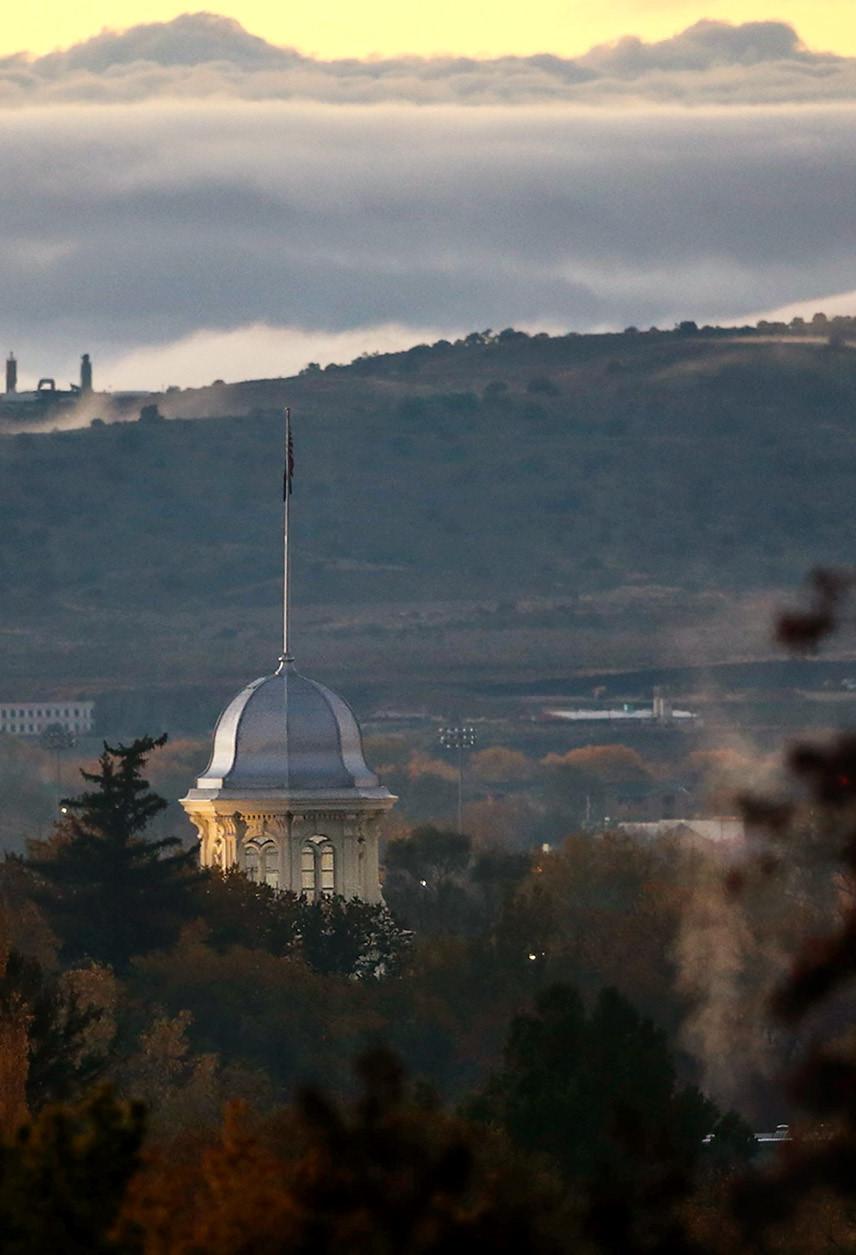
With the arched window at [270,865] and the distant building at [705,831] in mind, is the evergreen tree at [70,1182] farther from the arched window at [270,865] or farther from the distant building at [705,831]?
the distant building at [705,831]

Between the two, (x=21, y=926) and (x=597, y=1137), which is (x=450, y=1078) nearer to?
(x=21, y=926)

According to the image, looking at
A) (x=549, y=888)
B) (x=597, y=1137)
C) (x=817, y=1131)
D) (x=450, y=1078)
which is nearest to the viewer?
(x=597, y=1137)

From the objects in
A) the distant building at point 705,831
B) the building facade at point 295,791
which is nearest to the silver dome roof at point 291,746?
the building facade at point 295,791

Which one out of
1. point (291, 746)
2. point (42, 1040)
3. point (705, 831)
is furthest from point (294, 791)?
point (705, 831)

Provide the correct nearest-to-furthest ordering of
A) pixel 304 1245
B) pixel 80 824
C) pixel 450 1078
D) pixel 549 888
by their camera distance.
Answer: pixel 304 1245, pixel 450 1078, pixel 80 824, pixel 549 888

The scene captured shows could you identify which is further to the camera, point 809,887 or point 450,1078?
point 809,887

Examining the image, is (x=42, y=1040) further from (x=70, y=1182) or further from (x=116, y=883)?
(x=116, y=883)

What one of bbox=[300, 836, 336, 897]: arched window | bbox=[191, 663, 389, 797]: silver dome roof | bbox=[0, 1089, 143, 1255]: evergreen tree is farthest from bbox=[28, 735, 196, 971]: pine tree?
bbox=[0, 1089, 143, 1255]: evergreen tree

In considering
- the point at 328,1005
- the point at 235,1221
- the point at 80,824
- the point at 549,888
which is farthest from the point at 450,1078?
the point at 235,1221
